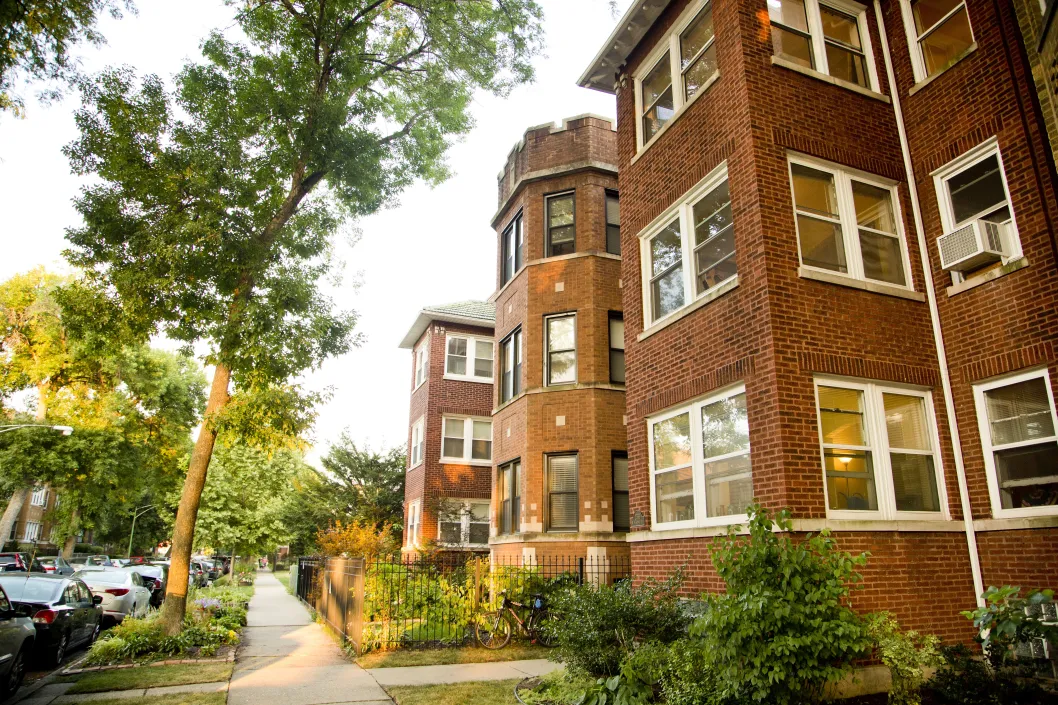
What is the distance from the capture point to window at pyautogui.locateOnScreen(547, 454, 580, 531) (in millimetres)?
14344

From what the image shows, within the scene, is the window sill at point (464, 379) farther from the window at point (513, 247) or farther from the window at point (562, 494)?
the window at point (562, 494)

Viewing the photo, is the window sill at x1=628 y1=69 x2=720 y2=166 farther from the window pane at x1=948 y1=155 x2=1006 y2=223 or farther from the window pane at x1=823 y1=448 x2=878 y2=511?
the window pane at x1=823 y1=448 x2=878 y2=511

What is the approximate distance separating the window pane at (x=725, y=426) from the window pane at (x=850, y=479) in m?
0.99

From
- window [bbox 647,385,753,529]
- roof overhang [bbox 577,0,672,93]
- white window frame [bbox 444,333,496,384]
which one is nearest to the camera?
window [bbox 647,385,753,529]

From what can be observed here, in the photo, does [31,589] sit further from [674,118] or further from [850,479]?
[674,118]

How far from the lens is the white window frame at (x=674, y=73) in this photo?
33.2ft

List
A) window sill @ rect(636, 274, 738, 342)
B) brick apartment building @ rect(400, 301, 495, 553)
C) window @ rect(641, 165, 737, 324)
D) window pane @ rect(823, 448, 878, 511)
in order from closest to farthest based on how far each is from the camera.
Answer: window pane @ rect(823, 448, 878, 511), window sill @ rect(636, 274, 738, 342), window @ rect(641, 165, 737, 324), brick apartment building @ rect(400, 301, 495, 553)

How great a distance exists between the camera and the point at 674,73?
425 inches

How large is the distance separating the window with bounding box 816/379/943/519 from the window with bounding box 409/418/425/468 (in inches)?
698

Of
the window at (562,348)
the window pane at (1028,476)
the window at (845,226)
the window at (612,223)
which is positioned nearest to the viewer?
the window pane at (1028,476)

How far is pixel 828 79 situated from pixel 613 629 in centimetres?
812

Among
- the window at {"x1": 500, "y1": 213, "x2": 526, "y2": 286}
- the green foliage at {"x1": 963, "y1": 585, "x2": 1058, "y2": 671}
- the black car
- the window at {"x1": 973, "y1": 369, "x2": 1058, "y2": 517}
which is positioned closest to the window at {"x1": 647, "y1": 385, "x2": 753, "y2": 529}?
the green foliage at {"x1": 963, "y1": 585, "x2": 1058, "y2": 671}

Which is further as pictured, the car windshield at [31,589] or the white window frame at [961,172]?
the car windshield at [31,589]

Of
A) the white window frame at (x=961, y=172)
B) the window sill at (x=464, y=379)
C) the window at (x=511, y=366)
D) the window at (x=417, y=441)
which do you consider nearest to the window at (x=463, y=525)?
the window at (x=417, y=441)
